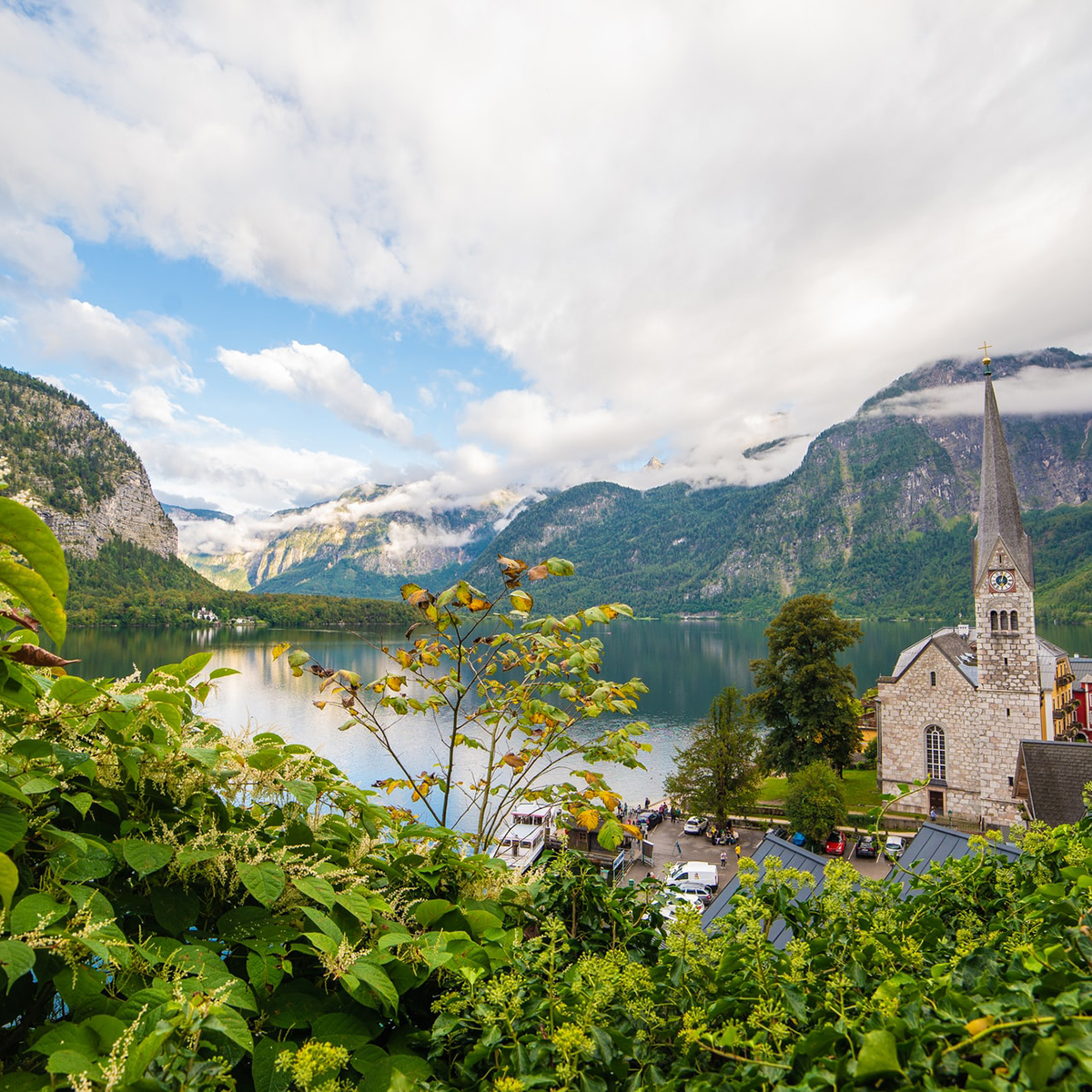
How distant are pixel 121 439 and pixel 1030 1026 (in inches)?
8382

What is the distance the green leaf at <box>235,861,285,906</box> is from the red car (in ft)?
87.3

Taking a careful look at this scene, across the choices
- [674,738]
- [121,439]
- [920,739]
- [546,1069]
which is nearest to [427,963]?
[546,1069]

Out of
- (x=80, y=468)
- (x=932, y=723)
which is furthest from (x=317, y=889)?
(x=80, y=468)

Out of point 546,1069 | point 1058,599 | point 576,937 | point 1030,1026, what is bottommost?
point 576,937

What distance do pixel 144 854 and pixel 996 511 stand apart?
29.3 metres

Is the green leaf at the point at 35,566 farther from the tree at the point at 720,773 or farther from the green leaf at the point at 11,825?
the tree at the point at 720,773

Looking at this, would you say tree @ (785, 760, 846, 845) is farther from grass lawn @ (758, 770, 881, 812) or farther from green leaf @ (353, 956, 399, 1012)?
green leaf @ (353, 956, 399, 1012)

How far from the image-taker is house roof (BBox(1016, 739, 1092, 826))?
15.9 meters

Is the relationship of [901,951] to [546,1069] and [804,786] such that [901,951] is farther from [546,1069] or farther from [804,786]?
[804,786]

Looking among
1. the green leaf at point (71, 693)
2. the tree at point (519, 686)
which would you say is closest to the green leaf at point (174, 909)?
the green leaf at point (71, 693)

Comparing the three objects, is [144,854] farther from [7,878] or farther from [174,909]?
[7,878]

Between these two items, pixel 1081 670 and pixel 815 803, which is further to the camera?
pixel 1081 670

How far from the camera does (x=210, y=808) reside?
1.72 meters

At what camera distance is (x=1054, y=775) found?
16703 mm
